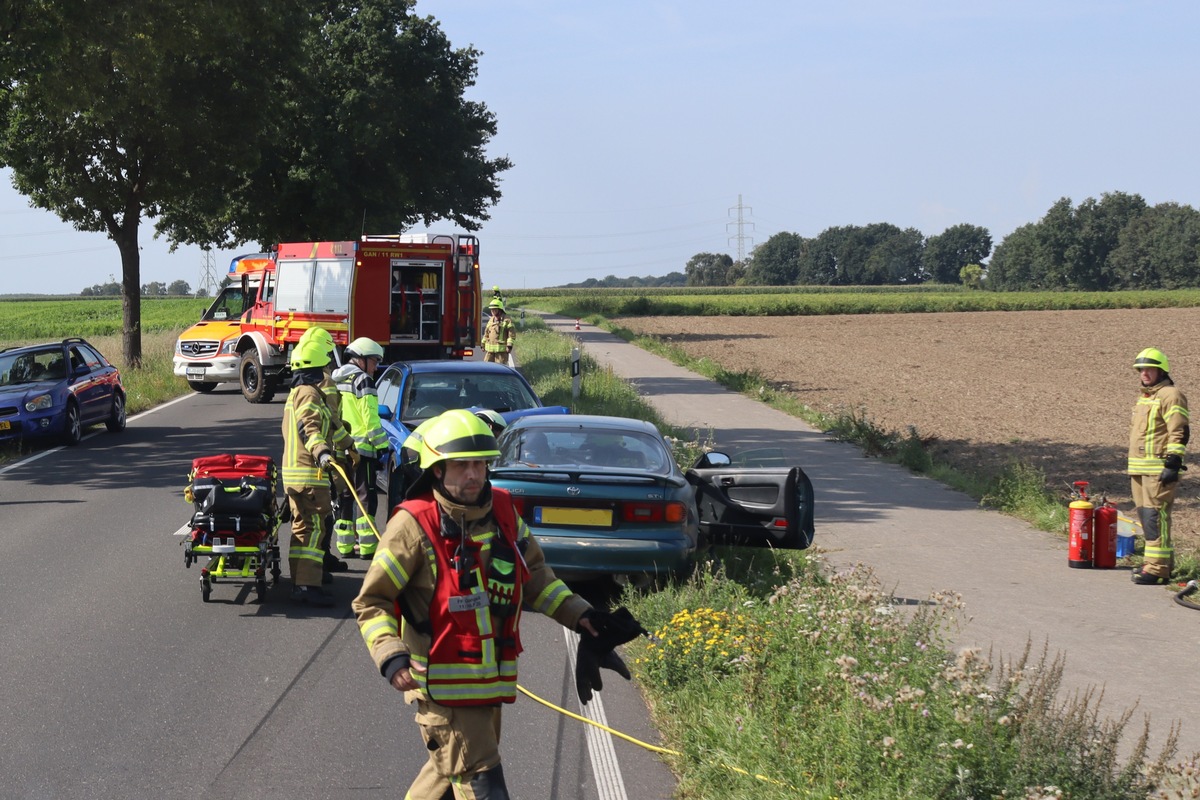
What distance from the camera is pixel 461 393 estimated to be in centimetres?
1345

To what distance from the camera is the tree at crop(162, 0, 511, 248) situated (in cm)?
4534

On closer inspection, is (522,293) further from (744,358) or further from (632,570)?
(632,570)

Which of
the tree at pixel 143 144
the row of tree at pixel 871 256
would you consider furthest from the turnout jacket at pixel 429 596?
the row of tree at pixel 871 256

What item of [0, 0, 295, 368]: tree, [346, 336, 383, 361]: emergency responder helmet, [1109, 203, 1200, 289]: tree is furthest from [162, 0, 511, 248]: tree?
[1109, 203, 1200, 289]: tree

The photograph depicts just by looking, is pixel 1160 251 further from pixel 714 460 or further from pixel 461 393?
pixel 714 460

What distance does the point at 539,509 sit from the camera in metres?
9.03

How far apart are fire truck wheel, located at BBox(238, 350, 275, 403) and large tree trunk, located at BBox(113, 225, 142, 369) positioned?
686 centimetres

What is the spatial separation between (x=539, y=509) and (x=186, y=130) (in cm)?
2482

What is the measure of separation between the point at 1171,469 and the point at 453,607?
7.85 metres

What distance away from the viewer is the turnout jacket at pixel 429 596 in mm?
3969

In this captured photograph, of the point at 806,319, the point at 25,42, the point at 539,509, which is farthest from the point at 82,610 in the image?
the point at 806,319

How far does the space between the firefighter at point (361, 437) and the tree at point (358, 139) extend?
1250 inches

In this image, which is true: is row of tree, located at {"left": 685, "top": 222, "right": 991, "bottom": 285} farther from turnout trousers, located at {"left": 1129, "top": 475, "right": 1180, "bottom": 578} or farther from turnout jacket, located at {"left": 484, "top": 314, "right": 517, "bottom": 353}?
turnout trousers, located at {"left": 1129, "top": 475, "right": 1180, "bottom": 578}

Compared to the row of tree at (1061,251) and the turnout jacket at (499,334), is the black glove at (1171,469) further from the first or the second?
the row of tree at (1061,251)
